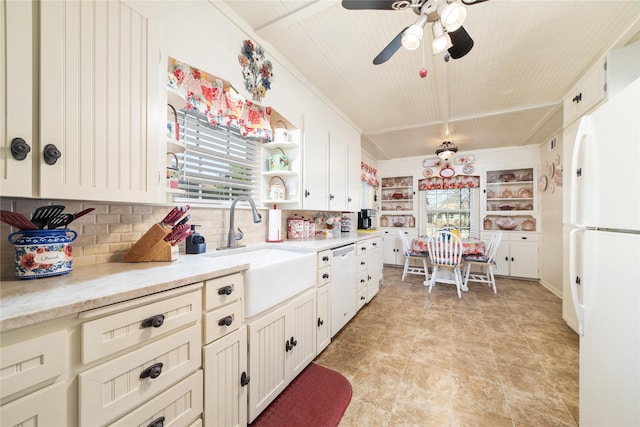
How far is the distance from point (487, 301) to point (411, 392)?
2439 millimetres

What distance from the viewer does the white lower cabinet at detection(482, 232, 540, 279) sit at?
425 centimetres

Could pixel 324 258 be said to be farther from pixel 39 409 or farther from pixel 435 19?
pixel 435 19

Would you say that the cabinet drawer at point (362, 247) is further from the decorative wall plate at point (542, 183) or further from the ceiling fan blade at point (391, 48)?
the decorative wall plate at point (542, 183)

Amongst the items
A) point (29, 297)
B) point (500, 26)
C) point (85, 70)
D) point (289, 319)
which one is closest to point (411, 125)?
point (500, 26)

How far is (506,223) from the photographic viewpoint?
4.62 metres

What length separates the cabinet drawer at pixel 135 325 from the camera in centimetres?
65

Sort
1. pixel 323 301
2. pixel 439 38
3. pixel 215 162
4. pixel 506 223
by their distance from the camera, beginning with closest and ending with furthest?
pixel 439 38
pixel 215 162
pixel 323 301
pixel 506 223

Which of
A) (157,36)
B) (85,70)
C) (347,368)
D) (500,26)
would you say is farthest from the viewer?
(347,368)

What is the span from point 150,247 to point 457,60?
275 cm

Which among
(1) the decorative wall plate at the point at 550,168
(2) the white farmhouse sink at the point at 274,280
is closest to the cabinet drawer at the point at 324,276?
(2) the white farmhouse sink at the point at 274,280

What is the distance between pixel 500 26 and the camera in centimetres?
167

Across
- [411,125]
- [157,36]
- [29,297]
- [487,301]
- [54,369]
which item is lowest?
[487,301]

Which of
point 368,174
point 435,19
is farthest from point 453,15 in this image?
point 368,174

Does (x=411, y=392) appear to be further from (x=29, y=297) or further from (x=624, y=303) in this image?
(x=29, y=297)
